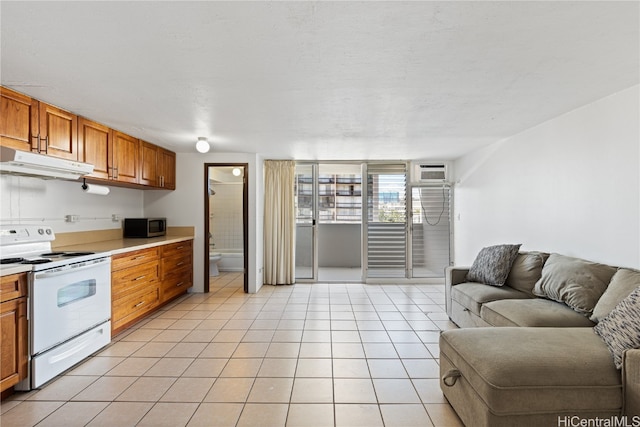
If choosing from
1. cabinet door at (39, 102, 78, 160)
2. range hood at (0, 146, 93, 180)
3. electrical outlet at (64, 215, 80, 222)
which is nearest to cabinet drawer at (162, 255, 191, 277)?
electrical outlet at (64, 215, 80, 222)

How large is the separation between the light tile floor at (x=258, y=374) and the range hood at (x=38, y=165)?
167 cm

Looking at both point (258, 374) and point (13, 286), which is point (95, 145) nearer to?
point (13, 286)

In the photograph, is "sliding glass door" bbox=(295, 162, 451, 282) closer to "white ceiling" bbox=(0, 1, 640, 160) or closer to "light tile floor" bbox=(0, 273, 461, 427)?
"light tile floor" bbox=(0, 273, 461, 427)

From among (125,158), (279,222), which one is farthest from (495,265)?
(125,158)

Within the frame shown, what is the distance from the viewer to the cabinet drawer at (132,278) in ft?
10.3

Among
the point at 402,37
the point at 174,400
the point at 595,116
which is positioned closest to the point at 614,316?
the point at 595,116

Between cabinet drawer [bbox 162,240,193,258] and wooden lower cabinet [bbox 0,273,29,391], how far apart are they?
192cm

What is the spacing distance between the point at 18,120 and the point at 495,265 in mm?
4426

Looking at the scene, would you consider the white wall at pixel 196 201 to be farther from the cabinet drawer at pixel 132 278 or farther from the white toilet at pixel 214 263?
the white toilet at pixel 214 263

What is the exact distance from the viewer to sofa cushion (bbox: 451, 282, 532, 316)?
2.93 meters

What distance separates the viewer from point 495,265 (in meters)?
3.29

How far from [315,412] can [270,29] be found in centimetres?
223

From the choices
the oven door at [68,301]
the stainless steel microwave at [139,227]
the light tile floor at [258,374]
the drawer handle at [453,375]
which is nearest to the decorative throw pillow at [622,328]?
the drawer handle at [453,375]

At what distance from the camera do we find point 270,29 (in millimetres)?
1621
